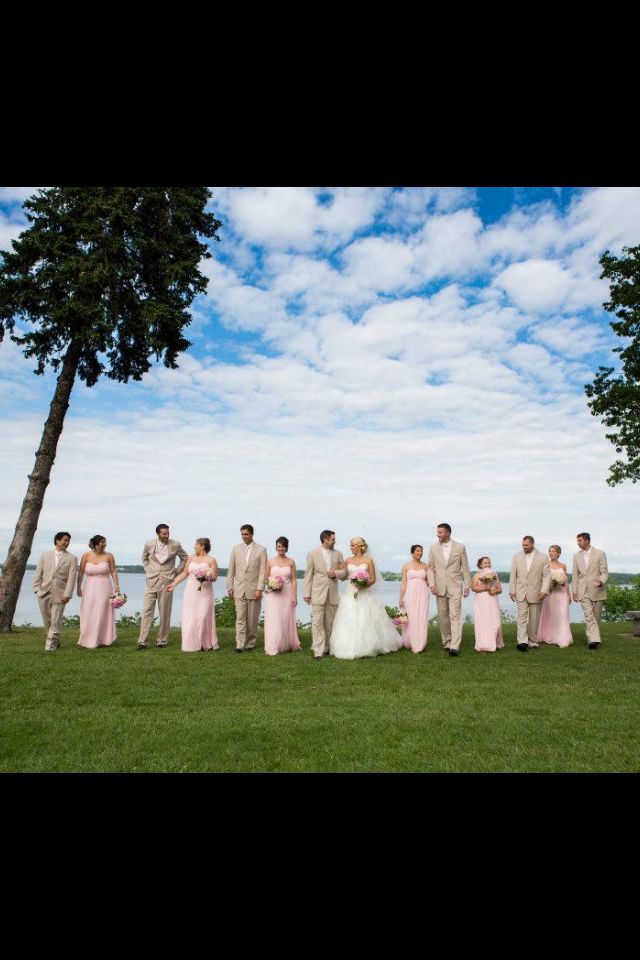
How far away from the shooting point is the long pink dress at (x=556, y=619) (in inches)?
513

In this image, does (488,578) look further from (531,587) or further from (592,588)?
(592,588)

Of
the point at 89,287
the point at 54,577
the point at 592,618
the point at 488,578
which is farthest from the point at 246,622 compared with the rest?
the point at 89,287

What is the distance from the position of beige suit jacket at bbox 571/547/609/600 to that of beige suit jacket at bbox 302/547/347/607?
510 cm

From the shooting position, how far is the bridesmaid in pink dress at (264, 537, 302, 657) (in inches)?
467

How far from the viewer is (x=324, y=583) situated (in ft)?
38.9

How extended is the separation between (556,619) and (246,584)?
6691mm

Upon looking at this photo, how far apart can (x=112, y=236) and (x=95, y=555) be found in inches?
379

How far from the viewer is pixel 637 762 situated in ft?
16.5

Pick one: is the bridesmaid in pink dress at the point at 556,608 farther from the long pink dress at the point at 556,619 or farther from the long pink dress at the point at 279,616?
the long pink dress at the point at 279,616

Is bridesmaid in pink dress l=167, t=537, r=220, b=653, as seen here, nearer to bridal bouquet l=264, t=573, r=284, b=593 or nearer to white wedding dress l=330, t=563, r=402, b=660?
bridal bouquet l=264, t=573, r=284, b=593

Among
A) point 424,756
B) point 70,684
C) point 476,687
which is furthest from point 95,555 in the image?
point 424,756
